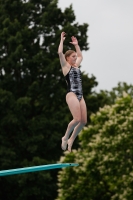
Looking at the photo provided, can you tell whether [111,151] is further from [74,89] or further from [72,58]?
[74,89]

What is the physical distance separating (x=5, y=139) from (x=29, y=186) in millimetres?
4789

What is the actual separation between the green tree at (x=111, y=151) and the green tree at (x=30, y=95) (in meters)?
5.30

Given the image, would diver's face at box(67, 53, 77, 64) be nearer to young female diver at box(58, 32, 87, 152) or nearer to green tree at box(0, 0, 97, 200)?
young female diver at box(58, 32, 87, 152)

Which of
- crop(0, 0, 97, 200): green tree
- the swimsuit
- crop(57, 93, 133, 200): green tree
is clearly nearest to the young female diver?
the swimsuit

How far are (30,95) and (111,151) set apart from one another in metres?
13.7

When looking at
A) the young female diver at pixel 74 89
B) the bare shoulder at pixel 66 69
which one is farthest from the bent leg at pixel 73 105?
the bare shoulder at pixel 66 69

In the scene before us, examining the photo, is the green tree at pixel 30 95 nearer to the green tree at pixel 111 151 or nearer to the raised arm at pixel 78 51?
the green tree at pixel 111 151

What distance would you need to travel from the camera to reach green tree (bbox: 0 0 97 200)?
58250 mm

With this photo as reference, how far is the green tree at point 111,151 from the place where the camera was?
51094 mm

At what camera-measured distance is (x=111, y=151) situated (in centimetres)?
5122

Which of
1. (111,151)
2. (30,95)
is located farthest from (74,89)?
(30,95)

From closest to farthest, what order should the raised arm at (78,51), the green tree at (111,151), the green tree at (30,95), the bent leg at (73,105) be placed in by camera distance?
the bent leg at (73,105)
the raised arm at (78,51)
the green tree at (111,151)
the green tree at (30,95)

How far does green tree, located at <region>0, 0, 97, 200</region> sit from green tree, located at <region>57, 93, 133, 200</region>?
5.30 metres

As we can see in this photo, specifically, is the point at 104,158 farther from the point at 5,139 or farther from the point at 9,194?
the point at 9,194
